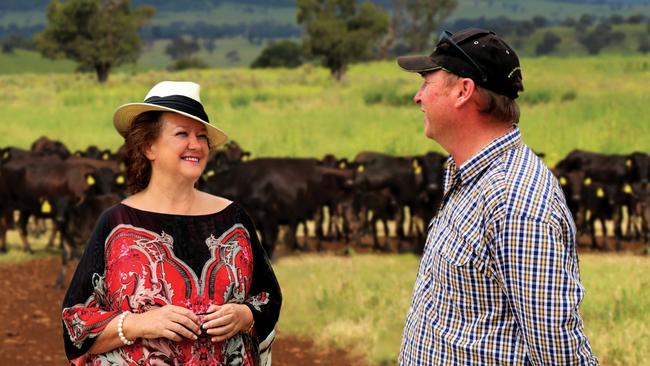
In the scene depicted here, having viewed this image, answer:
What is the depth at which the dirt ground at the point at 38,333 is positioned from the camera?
10.7 m

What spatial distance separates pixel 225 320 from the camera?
407cm

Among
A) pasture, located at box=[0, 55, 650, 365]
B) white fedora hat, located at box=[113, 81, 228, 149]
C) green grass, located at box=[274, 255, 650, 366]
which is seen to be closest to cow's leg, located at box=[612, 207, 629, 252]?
pasture, located at box=[0, 55, 650, 365]

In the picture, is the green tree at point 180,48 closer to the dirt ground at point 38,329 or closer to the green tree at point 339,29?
the green tree at point 339,29

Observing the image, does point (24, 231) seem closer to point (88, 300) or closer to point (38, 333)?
point (38, 333)

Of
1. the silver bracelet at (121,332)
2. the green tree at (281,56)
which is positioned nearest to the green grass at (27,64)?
the green tree at (281,56)

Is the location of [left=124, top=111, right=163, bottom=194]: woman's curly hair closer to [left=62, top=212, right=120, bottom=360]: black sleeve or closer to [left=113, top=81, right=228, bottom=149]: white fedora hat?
[left=113, top=81, right=228, bottom=149]: white fedora hat

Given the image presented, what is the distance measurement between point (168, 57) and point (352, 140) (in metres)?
139

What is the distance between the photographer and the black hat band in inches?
166

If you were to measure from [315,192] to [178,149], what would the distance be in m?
14.3

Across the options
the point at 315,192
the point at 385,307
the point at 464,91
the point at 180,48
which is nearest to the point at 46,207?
the point at 315,192

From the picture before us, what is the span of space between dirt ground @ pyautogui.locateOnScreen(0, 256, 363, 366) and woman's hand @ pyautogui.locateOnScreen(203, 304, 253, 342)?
251 inches

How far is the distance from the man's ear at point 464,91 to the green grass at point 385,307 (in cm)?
631

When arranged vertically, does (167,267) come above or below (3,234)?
above

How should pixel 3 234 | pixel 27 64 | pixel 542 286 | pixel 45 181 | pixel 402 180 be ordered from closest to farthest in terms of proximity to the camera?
1. pixel 542 286
2. pixel 3 234
3. pixel 45 181
4. pixel 402 180
5. pixel 27 64
